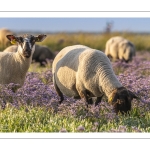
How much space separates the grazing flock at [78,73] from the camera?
8133 millimetres

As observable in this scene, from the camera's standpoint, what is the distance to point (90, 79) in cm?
866

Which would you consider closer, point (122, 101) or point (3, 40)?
point (122, 101)

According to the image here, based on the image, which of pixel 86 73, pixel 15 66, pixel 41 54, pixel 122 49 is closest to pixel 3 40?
pixel 41 54

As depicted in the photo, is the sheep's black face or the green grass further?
the sheep's black face

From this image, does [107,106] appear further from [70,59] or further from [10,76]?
[10,76]

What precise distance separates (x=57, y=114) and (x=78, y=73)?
3.20ft

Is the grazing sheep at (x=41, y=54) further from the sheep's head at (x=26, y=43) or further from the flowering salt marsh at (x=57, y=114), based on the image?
the sheep's head at (x=26, y=43)

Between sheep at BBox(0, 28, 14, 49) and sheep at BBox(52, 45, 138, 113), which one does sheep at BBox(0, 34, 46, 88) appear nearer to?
sheep at BBox(52, 45, 138, 113)

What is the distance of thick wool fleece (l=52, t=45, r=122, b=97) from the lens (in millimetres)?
8492

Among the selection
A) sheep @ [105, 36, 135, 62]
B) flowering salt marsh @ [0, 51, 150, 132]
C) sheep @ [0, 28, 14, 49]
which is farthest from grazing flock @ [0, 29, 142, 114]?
sheep @ [105, 36, 135, 62]

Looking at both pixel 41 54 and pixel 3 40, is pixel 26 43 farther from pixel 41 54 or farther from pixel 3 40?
pixel 41 54
